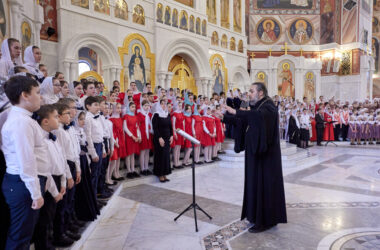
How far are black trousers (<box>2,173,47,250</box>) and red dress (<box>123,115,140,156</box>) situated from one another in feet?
12.3

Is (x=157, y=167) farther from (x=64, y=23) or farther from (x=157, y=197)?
(x=64, y=23)

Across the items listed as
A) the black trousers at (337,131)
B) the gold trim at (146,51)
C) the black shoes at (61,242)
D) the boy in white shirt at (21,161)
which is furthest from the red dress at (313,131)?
the boy in white shirt at (21,161)

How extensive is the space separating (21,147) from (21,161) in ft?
0.32

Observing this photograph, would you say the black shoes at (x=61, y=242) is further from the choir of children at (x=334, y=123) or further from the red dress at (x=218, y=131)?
the choir of children at (x=334, y=123)

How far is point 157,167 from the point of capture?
5.98m

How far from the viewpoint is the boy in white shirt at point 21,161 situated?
1893 millimetres

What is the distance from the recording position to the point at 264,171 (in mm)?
3496

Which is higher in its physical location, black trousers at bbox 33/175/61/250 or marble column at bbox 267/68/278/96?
marble column at bbox 267/68/278/96

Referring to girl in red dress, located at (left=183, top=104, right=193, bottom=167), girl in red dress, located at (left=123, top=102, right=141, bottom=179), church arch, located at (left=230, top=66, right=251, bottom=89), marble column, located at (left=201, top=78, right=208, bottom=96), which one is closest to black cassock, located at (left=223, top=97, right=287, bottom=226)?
girl in red dress, located at (left=123, top=102, right=141, bottom=179)

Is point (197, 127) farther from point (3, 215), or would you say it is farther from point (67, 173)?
point (3, 215)

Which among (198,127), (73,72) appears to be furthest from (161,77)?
(198,127)

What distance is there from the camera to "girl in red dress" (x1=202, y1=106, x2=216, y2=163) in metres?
7.69

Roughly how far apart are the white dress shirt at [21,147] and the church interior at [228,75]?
4.19ft

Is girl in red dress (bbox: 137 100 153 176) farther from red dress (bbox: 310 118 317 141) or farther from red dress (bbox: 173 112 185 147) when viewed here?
red dress (bbox: 310 118 317 141)
